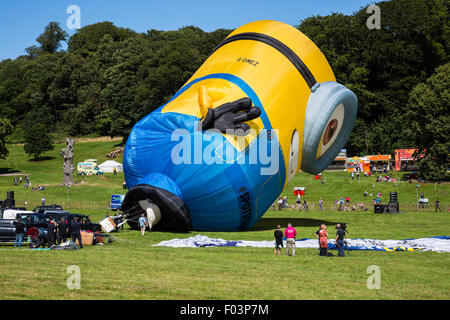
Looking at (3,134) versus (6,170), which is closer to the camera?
(6,170)

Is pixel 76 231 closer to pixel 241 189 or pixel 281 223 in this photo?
pixel 241 189

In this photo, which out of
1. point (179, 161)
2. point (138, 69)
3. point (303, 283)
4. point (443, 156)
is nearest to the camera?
point (303, 283)

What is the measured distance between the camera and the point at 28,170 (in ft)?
292

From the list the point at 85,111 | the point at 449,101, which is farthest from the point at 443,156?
the point at 85,111

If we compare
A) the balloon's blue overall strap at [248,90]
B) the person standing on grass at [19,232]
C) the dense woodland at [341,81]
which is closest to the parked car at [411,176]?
the dense woodland at [341,81]

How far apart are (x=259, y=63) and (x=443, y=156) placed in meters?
47.5

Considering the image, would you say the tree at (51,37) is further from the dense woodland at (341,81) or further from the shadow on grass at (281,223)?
the shadow on grass at (281,223)

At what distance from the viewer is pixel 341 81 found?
9544cm

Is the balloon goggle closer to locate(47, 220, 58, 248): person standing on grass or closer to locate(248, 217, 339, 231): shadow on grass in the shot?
locate(248, 217, 339, 231): shadow on grass

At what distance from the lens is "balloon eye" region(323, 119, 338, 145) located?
98.8 ft

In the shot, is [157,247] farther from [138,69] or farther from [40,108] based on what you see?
[40,108]

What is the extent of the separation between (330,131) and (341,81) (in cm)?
6743

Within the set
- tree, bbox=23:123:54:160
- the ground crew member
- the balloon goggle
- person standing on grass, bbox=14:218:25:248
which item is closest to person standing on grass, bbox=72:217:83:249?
the ground crew member

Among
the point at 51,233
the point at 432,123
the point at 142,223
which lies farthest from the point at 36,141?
the point at 51,233
